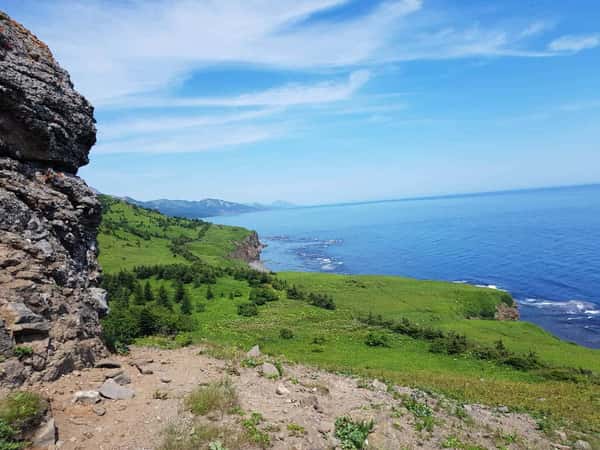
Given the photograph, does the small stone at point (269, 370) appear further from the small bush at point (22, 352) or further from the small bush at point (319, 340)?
the small bush at point (319, 340)

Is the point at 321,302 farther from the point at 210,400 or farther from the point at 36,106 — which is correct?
the point at 36,106

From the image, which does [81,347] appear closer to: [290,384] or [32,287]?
[32,287]

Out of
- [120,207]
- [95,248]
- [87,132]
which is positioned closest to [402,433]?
[95,248]

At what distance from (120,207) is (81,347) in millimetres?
193570

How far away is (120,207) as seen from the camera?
188 meters

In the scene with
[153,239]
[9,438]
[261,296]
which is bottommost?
[261,296]

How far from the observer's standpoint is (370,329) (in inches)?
2104

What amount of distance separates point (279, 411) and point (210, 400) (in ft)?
9.80

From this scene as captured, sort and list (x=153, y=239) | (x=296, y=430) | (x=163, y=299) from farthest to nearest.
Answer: (x=153, y=239) → (x=163, y=299) → (x=296, y=430)

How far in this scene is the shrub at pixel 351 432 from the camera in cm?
1379

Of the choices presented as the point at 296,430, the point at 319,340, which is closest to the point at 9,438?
the point at 296,430

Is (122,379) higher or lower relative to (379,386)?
higher

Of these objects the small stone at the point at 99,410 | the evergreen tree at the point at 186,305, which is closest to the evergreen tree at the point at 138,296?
the evergreen tree at the point at 186,305

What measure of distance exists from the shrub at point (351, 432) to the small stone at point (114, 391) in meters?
8.32
